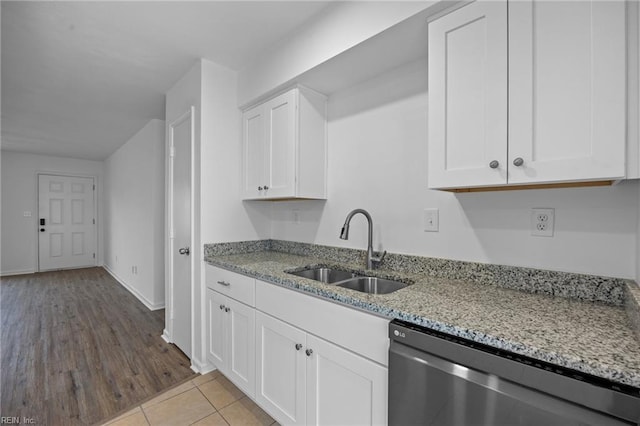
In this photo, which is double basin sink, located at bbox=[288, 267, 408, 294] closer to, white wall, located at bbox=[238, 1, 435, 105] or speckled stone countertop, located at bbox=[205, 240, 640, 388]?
speckled stone countertop, located at bbox=[205, 240, 640, 388]

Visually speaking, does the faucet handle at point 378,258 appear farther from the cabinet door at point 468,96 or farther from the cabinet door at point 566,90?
the cabinet door at point 566,90

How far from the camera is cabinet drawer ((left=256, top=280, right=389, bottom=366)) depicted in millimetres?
1114

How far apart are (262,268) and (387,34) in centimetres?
146

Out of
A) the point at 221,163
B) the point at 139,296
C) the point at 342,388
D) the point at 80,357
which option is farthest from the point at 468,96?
the point at 139,296

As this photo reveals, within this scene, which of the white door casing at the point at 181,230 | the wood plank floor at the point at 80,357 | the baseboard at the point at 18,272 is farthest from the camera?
the baseboard at the point at 18,272

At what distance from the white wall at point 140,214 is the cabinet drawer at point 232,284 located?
1951mm

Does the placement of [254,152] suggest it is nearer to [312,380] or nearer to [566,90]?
[312,380]

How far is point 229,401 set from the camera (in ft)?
6.23

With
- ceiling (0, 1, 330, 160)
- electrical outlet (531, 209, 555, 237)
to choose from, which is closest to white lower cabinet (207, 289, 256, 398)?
electrical outlet (531, 209, 555, 237)

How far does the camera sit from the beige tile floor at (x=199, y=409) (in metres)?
1.71

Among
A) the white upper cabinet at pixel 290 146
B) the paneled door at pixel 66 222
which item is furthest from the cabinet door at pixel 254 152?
the paneled door at pixel 66 222

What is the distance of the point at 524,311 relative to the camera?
101 cm

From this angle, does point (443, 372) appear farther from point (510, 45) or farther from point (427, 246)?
point (510, 45)

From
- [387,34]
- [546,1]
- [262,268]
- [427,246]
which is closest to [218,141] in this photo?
[262,268]
